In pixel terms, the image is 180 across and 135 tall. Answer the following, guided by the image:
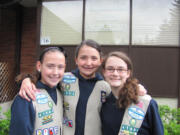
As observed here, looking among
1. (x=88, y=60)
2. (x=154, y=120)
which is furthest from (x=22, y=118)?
(x=154, y=120)

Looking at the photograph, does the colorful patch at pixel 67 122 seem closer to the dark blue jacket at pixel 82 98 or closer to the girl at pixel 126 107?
the dark blue jacket at pixel 82 98

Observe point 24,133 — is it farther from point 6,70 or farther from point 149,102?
point 6,70

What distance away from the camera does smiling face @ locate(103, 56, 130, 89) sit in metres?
1.80

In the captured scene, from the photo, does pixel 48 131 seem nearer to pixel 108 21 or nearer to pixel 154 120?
pixel 154 120

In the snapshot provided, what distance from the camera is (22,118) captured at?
1.52 metres

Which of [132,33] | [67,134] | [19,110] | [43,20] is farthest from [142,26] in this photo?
[19,110]

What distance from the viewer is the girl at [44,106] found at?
153 centimetres

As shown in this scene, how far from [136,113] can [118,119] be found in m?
0.20

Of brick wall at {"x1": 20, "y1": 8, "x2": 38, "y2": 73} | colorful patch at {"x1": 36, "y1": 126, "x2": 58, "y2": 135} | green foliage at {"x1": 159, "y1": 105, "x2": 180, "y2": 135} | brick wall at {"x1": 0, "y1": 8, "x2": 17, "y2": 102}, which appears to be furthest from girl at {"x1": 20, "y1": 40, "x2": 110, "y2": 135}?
brick wall at {"x1": 20, "y1": 8, "x2": 38, "y2": 73}

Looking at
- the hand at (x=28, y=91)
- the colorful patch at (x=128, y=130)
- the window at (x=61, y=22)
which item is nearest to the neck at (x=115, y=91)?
the colorful patch at (x=128, y=130)

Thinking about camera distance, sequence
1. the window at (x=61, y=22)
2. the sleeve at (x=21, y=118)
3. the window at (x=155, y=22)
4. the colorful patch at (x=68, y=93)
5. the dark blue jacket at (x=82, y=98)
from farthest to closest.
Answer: the window at (x=61, y=22)
the window at (x=155, y=22)
the colorful patch at (x=68, y=93)
the dark blue jacket at (x=82, y=98)
the sleeve at (x=21, y=118)

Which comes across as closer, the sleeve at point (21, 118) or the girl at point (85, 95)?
the sleeve at point (21, 118)

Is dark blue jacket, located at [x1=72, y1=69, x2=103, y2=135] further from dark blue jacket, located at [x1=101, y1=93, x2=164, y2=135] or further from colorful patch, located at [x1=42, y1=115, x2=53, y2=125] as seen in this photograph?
colorful patch, located at [x1=42, y1=115, x2=53, y2=125]

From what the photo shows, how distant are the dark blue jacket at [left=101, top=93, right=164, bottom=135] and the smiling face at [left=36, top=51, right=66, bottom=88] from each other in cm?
63
